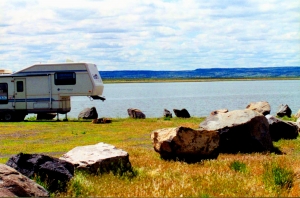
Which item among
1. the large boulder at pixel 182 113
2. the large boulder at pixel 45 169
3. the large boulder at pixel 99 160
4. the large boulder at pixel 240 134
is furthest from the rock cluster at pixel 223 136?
the large boulder at pixel 182 113

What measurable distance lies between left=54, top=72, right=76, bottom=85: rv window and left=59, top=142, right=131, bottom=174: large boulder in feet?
69.2

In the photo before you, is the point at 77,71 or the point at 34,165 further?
the point at 77,71

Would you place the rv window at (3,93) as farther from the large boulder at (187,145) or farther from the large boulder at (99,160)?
the large boulder at (99,160)

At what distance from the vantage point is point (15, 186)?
8445 mm

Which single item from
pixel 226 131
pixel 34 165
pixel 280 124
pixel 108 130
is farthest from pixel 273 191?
pixel 108 130

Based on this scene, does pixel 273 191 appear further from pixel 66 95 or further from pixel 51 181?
pixel 66 95

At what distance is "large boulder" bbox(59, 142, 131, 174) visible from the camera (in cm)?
1222

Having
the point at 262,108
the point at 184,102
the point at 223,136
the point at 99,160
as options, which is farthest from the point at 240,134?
the point at 184,102

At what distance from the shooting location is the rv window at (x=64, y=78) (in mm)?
34000

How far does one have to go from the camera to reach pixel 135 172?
12281 millimetres

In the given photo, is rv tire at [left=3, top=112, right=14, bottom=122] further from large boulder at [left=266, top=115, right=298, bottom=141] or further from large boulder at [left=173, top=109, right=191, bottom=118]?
large boulder at [left=266, top=115, right=298, bottom=141]

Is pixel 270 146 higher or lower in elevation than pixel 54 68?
lower

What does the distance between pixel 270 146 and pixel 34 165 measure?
971 cm

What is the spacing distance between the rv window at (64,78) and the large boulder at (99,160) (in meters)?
21.1
